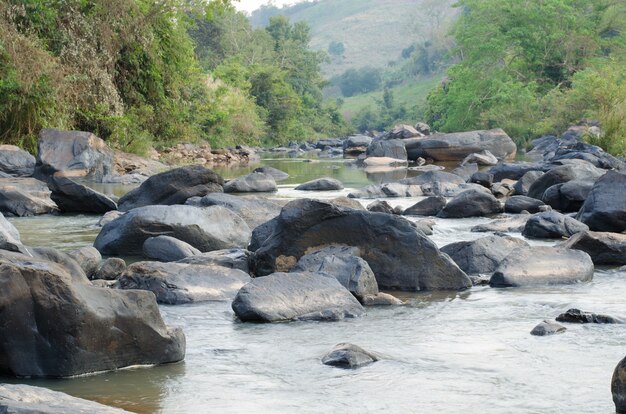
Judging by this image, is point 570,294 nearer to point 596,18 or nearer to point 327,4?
point 596,18

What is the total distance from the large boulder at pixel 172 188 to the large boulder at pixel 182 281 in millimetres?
5073

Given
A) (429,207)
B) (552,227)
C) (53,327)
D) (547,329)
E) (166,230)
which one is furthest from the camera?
(429,207)

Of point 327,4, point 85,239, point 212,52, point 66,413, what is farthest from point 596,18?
point 327,4

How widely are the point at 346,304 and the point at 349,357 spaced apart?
48.1 inches

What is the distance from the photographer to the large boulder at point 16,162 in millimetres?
15289

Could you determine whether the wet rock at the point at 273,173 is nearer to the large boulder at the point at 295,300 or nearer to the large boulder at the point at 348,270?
the large boulder at the point at 348,270

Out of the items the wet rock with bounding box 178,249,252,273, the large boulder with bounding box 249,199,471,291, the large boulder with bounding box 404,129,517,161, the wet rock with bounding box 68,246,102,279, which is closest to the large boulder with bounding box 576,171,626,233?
the large boulder with bounding box 249,199,471,291

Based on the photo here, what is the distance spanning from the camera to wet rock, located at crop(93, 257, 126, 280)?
7.02 metres

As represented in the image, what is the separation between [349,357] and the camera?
184 inches

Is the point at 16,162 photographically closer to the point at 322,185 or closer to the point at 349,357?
the point at 322,185

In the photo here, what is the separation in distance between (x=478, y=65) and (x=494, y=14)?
2.61 m

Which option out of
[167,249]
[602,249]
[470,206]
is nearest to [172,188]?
[470,206]

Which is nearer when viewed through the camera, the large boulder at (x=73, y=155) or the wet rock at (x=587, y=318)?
the wet rock at (x=587, y=318)

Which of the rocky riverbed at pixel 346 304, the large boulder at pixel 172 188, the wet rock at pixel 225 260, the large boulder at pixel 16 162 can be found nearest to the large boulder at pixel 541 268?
the rocky riverbed at pixel 346 304
